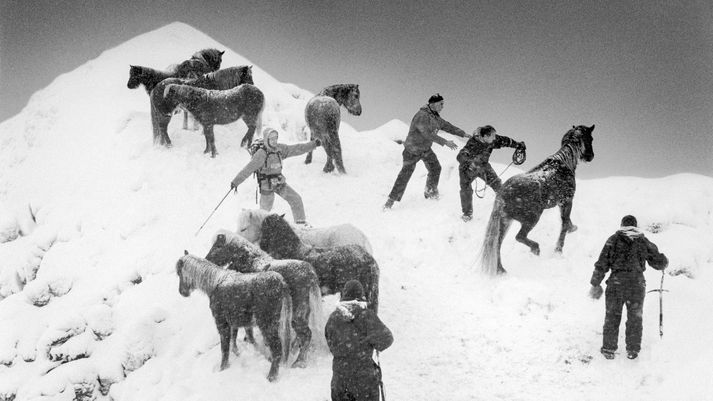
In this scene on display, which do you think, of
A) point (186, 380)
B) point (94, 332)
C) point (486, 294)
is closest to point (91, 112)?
point (94, 332)

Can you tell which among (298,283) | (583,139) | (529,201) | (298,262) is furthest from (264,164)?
(583,139)

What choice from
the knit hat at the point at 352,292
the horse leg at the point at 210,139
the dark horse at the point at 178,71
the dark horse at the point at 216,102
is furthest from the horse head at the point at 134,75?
the knit hat at the point at 352,292

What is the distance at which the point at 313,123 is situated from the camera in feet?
40.5

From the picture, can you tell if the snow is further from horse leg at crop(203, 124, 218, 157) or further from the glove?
the glove

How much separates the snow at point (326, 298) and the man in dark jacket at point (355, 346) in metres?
1.18

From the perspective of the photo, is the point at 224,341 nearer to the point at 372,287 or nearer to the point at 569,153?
the point at 372,287

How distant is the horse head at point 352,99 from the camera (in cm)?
1338

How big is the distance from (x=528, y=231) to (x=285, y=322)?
4.51m

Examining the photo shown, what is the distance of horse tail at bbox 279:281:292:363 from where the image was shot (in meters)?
5.82

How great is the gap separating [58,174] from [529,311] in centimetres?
1287

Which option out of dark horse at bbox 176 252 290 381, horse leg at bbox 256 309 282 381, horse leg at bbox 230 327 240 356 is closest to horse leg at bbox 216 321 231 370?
dark horse at bbox 176 252 290 381

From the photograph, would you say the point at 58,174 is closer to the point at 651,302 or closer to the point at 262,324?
the point at 262,324

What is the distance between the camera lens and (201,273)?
20.8 ft

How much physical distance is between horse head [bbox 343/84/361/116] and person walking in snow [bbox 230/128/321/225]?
461 cm
